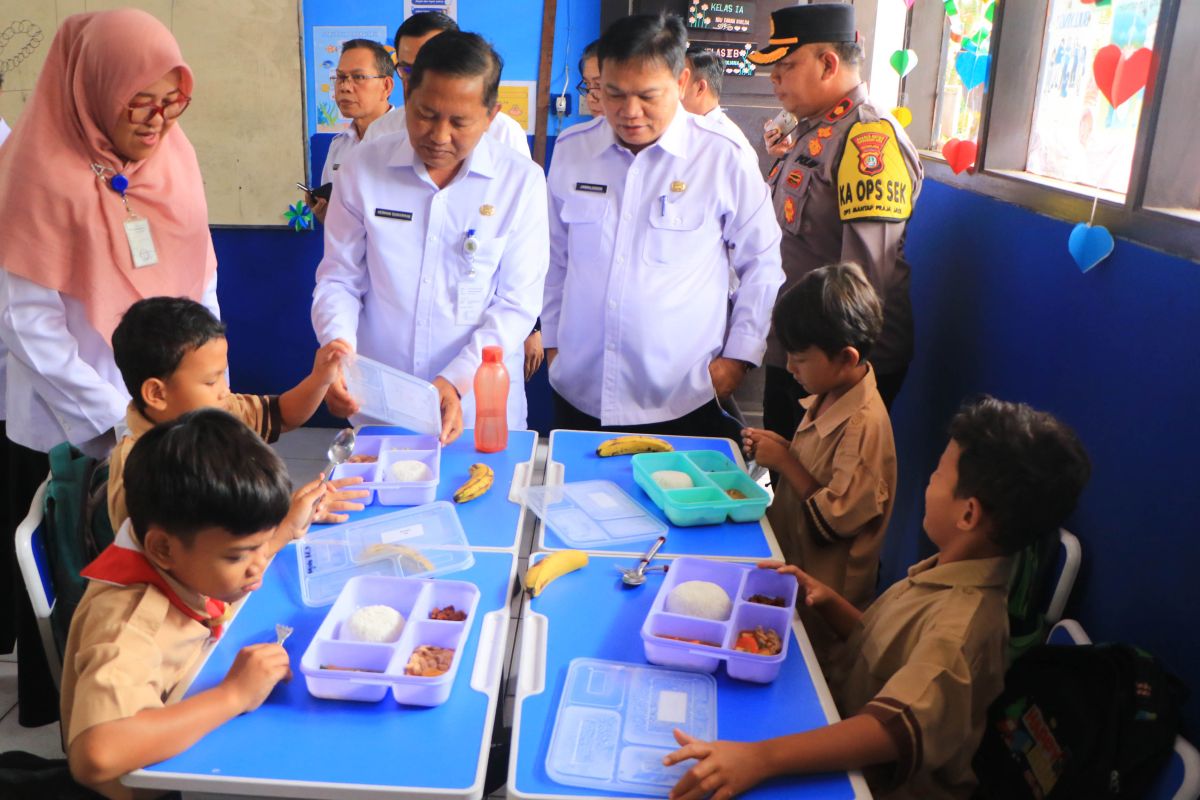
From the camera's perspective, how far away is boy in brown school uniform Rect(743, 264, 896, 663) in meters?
1.81

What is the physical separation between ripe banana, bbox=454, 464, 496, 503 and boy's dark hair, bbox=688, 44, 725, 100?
2.29m

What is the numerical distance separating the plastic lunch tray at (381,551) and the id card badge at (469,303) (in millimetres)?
724

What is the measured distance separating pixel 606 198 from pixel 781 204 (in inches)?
28.9

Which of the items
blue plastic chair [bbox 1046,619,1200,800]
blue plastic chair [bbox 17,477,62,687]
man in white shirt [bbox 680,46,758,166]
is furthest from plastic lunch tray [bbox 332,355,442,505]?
man in white shirt [bbox 680,46,758,166]

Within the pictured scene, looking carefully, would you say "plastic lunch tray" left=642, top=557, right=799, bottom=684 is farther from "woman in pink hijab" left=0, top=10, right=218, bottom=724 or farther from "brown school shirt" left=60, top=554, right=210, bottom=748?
A: "woman in pink hijab" left=0, top=10, right=218, bottom=724

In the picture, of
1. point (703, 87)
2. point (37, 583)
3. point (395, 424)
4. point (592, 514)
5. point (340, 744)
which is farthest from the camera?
point (703, 87)

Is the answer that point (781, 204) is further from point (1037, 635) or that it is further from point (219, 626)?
point (219, 626)

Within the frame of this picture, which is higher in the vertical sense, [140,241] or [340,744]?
[140,241]

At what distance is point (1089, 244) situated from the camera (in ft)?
6.18

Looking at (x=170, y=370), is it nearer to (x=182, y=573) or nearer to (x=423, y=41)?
(x=182, y=573)

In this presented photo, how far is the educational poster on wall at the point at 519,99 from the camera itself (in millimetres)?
4262

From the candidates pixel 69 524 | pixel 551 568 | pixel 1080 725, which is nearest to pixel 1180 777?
pixel 1080 725

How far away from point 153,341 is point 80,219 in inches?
22.2

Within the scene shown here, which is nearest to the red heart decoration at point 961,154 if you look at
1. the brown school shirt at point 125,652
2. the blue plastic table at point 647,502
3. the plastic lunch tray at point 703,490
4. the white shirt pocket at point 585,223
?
the white shirt pocket at point 585,223
